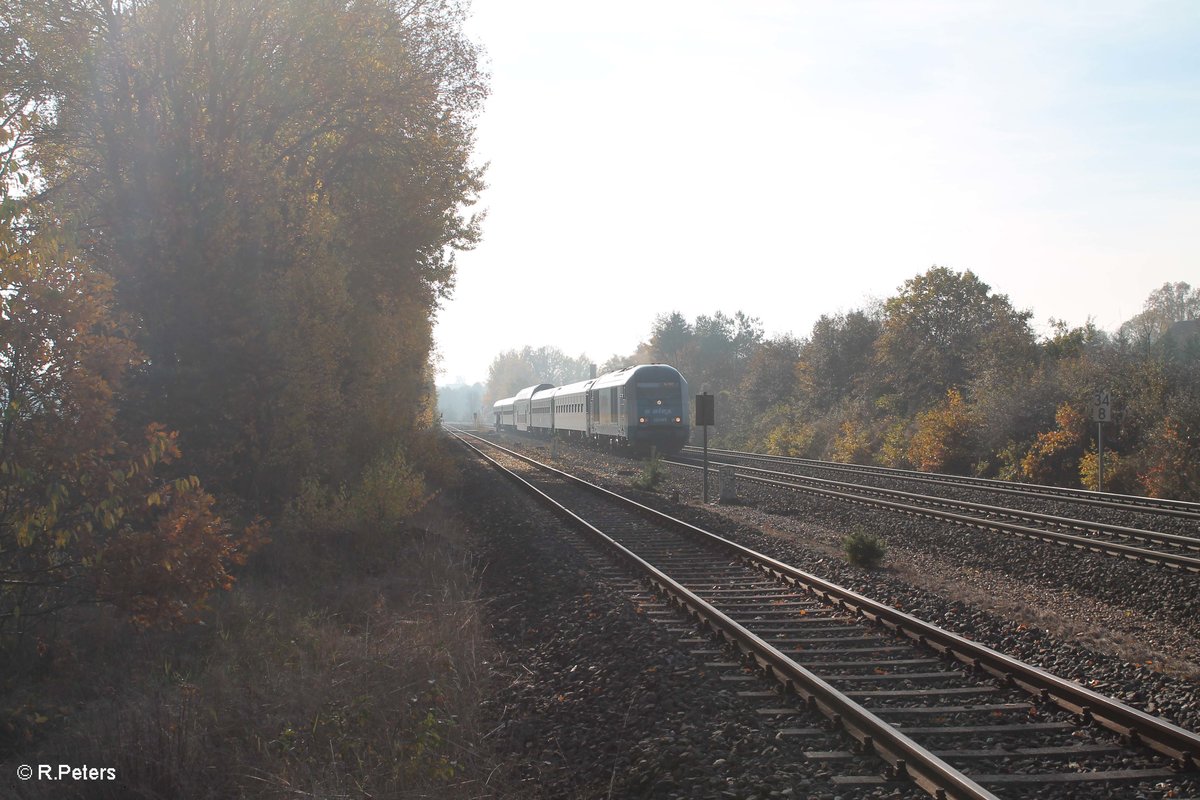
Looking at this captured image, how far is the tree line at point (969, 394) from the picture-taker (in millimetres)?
22422

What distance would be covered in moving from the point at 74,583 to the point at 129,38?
29.2 ft

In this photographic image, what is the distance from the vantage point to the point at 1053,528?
14.3m

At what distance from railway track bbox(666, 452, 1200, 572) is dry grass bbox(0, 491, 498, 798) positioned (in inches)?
329

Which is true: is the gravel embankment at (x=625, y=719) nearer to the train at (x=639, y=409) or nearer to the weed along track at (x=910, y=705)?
the weed along track at (x=910, y=705)

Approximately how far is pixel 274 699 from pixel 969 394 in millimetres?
28575

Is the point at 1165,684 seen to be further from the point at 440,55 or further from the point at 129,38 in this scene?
the point at 440,55

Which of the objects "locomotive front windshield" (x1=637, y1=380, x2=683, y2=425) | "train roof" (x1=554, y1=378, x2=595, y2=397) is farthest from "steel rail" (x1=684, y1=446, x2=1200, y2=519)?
"train roof" (x1=554, y1=378, x2=595, y2=397)

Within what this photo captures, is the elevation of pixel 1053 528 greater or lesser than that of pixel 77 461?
lesser

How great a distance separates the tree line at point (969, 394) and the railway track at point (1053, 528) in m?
6.24

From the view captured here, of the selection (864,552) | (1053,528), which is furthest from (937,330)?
(864,552)

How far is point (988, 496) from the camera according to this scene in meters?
19.4

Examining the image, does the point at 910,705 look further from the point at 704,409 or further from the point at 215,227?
the point at 704,409

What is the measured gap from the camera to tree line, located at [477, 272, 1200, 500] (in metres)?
22.4

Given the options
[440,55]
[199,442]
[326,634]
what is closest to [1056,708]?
[326,634]
